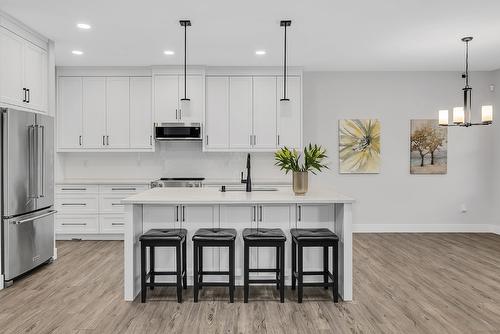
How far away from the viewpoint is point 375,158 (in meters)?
6.67

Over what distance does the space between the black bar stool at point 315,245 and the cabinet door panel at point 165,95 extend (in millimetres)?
3332

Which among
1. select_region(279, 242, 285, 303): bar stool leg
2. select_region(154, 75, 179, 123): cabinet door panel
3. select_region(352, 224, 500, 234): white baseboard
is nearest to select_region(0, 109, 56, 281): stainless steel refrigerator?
select_region(154, 75, 179, 123): cabinet door panel

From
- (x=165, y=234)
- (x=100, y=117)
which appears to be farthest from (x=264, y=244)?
(x=100, y=117)

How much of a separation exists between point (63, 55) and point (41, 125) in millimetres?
1716

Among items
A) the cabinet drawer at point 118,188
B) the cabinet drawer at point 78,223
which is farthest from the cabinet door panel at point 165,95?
the cabinet drawer at point 78,223

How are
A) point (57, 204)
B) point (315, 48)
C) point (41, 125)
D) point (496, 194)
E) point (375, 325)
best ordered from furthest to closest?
point (496, 194) → point (57, 204) → point (315, 48) → point (41, 125) → point (375, 325)

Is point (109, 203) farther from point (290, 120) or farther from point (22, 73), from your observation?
point (290, 120)

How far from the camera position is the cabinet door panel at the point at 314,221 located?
3775 mm

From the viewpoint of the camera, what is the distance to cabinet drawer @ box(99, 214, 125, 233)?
602 cm

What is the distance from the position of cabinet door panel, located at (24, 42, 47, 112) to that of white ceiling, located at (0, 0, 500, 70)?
26cm

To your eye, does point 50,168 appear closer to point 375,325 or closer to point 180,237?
point 180,237

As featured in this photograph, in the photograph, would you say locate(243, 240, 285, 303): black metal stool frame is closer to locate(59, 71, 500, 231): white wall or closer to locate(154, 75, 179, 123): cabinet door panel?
locate(59, 71, 500, 231): white wall

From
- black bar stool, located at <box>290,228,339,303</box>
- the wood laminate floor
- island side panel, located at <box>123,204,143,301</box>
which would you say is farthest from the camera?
island side panel, located at <box>123,204,143,301</box>

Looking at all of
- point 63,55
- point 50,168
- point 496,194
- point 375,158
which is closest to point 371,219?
point 375,158
